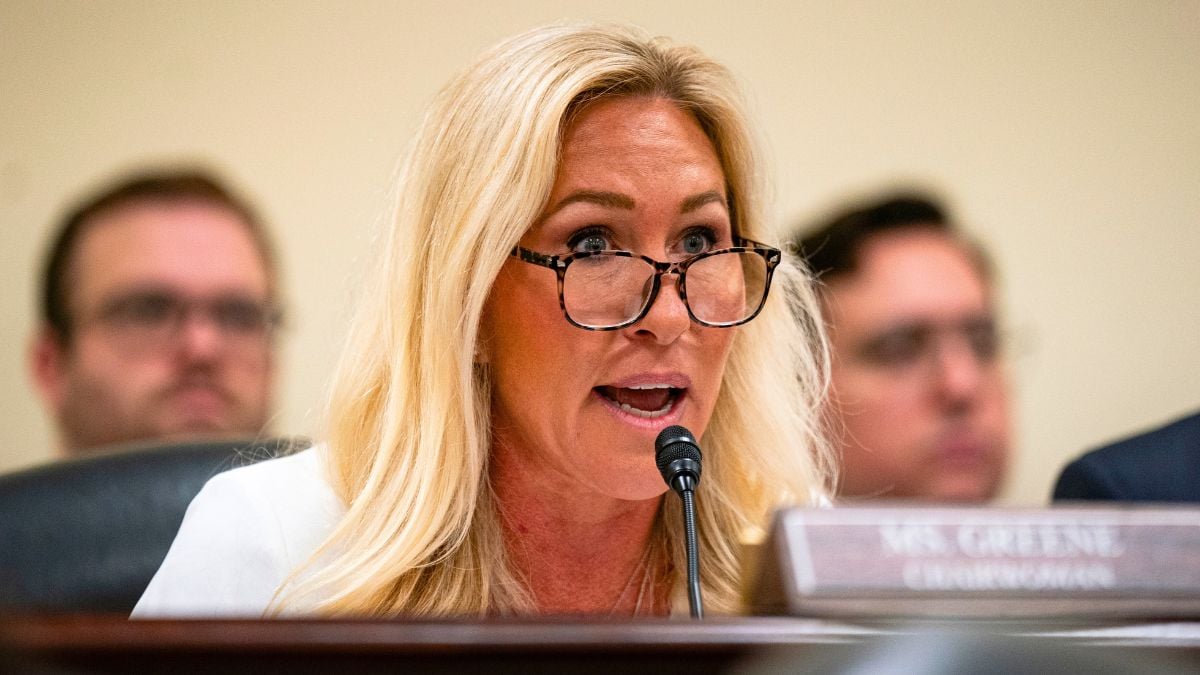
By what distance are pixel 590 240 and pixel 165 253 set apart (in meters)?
1.37

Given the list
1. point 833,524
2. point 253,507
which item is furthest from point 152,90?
point 833,524

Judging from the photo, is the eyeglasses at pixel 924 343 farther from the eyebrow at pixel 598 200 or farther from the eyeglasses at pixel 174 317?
the eyebrow at pixel 598 200

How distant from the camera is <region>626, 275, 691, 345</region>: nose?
4.34 ft

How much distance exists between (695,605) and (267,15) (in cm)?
202

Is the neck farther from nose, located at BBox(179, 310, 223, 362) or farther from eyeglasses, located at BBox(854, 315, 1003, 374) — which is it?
eyeglasses, located at BBox(854, 315, 1003, 374)

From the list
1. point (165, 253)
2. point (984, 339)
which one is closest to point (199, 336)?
point (165, 253)

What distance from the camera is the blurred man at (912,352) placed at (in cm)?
259

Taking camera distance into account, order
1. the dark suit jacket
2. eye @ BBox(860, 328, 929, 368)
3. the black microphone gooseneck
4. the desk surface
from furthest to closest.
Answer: eye @ BBox(860, 328, 929, 368)
the dark suit jacket
the black microphone gooseneck
the desk surface

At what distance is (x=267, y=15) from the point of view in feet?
8.67

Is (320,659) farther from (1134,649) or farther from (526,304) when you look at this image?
(526,304)

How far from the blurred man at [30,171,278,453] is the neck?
108 centimetres

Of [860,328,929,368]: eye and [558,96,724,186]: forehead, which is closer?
[558,96,724,186]: forehead

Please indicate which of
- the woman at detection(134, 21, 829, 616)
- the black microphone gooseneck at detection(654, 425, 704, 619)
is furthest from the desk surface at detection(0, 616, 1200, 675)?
the woman at detection(134, 21, 829, 616)

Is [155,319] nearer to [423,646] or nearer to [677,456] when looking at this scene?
[677,456]
